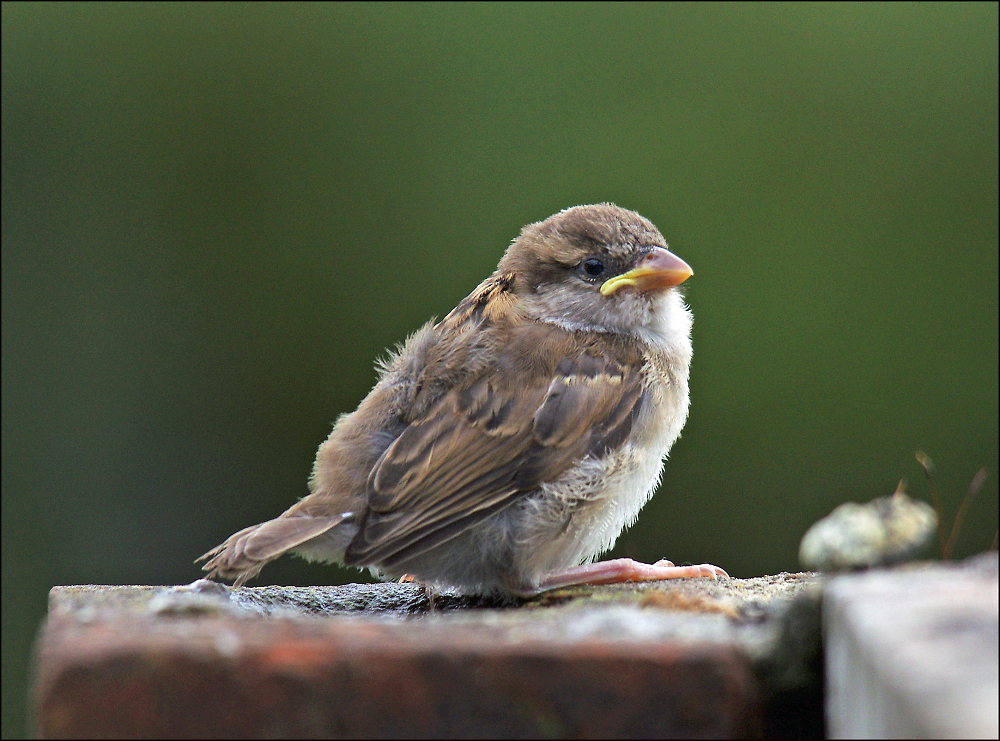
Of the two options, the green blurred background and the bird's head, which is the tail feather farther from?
the green blurred background

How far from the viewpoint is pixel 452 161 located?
510 cm

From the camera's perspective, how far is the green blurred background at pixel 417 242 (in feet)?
15.3

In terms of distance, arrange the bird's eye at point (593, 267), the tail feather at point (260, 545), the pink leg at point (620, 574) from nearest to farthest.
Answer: the tail feather at point (260, 545), the pink leg at point (620, 574), the bird's eye at point (593, 267)

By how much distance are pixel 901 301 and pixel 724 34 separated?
4.53 ft

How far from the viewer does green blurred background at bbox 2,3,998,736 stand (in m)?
4.65

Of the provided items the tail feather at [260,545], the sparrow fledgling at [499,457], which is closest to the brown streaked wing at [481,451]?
the sparrow fledgling at [499,457]

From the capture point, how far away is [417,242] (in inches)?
197

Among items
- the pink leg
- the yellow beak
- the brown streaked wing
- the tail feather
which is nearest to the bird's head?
the yellow beak

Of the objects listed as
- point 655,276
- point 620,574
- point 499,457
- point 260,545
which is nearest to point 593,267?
point 655,276

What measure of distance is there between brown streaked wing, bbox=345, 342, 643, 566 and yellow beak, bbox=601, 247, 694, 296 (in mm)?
385

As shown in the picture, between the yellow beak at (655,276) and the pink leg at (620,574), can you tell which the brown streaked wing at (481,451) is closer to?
the pink leg at (620,574)

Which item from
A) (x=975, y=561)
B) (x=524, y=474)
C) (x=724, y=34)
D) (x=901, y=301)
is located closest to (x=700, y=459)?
(x=901, y=301)

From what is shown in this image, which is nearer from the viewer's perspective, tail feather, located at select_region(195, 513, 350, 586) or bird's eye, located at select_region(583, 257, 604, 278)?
tail feather, located at select_region(195, 513, 350, 586)

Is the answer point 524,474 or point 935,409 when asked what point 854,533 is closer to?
point 524,474
